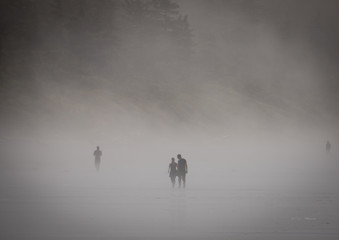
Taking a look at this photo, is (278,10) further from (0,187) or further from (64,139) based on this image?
(0,187)

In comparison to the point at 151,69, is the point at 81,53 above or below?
above

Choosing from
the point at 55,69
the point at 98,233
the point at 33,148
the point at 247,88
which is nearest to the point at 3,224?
the point at 98,233

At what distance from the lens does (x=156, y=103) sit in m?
72.0

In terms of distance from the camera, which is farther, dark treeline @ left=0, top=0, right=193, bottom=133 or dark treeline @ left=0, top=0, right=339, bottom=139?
dark treeline @ left=0, top=0, right=339, bottom=139

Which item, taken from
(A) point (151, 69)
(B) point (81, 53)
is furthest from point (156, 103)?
(B) point (81, 53)

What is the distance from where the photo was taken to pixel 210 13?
121 m

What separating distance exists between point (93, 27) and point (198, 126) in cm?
2762

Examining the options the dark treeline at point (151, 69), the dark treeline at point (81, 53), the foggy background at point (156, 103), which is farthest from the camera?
the dark treeline at point (151, 69)

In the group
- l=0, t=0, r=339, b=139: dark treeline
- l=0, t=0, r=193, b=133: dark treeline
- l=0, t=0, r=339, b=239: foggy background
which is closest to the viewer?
l=0, t=0, r=339, b=239: foggy background

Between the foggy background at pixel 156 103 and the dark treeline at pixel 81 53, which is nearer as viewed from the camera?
the foggy background at pixel 156 103

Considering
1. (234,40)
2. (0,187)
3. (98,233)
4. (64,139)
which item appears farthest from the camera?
(234,40)

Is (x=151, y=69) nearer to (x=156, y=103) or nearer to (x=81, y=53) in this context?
(x=81, y=53)

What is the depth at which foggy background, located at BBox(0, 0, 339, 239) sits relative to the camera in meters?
27.8

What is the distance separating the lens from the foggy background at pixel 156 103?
91.1 ft
